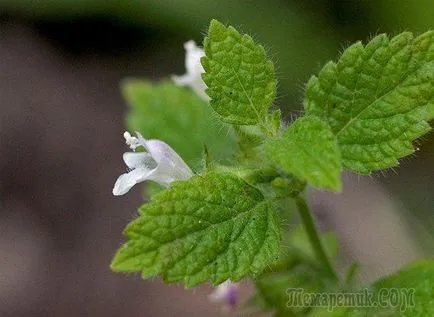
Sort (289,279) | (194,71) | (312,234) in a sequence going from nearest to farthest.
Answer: (312,234) → (289,279) → (194,71)

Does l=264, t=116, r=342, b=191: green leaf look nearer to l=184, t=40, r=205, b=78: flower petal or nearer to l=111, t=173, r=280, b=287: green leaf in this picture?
l=111, t=173, r=280, b=287: green leaf

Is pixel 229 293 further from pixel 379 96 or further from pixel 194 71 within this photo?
pixel 379 96

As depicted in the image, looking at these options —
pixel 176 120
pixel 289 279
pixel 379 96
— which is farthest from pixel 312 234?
pixel 176 120

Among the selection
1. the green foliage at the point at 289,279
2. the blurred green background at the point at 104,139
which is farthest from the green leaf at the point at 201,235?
the blurred green background at the point at 104,139

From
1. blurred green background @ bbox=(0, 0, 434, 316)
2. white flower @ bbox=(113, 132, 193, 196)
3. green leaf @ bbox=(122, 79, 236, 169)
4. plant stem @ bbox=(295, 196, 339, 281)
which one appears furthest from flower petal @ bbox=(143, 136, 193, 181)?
blurred green background @ bbox=(0, 0, 434, 316)

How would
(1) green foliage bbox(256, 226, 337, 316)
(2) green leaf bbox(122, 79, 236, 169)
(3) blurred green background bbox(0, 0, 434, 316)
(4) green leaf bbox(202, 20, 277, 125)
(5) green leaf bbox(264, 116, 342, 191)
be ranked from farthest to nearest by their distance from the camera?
(3) blurred green background bbox(0, 0, 434, 316)
(2) green leaf bbox(122, 79, 236, 169)
(1) green foliage bbox(256, 226, 337, 316)
(4) green leaf bbox(202, 20, 277, 125)
(5) green leaf bbox(264, 116, 342, 191)

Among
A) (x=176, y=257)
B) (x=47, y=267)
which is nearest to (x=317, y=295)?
(x=176, y=257)

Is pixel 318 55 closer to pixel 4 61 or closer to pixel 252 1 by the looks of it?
pixel 252 1
